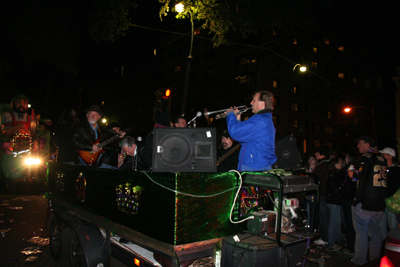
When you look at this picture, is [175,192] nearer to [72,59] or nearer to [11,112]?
[72,59]

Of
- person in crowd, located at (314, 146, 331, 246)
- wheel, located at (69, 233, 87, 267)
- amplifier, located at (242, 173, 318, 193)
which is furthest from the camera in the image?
person in crowd, located at (314, 146, 331, 246)

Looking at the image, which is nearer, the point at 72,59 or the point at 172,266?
the point at 172,266

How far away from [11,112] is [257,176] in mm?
10999

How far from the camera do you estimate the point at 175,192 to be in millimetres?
2010

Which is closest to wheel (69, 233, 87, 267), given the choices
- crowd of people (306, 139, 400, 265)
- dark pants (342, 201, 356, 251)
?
crowd of people (306, 139, 400, 265)

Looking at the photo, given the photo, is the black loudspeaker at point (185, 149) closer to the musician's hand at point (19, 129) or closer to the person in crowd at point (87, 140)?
the person in crowd at point (87, 140)

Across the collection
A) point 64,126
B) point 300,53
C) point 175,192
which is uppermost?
point 300,53

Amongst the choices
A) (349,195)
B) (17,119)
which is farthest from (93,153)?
(17,119)

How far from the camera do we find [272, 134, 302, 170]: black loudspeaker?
3.41 m

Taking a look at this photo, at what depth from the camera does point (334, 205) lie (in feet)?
18.5

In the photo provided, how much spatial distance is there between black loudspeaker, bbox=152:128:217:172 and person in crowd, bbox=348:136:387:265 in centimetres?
347

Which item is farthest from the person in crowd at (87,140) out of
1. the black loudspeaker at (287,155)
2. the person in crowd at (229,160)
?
the black loudspeaker at (287,155)

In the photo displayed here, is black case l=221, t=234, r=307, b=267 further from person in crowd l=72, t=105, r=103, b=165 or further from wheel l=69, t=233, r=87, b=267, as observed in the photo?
person in crowd l=72, t=105, r=103, b=165

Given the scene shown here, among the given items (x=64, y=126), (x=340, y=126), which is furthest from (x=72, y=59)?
(x=340, y=126)
